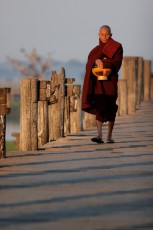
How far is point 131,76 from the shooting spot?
21906 millimetres

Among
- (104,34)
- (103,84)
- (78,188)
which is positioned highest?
(104,34)

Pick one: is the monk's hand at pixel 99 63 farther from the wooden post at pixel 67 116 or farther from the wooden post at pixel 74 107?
the wooden post at pixel 67 116

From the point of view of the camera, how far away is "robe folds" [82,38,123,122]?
38.5ft

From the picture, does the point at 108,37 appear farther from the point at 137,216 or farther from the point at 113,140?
the point at 137,216

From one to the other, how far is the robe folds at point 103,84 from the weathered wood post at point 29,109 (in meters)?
1.42

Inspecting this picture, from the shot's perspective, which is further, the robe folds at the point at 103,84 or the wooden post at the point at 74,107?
the wooden post at the point at 74,107

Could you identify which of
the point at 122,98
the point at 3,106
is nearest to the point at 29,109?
the point at 3,106

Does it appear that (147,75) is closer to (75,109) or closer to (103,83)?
(75,109)

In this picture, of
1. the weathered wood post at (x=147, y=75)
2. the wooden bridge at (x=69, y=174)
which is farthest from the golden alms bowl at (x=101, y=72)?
the weathered wood post at (x=147, y=75)

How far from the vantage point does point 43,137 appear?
12.0m

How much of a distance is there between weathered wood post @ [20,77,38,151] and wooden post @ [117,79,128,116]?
10138 mm

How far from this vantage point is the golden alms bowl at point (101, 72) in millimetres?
11672

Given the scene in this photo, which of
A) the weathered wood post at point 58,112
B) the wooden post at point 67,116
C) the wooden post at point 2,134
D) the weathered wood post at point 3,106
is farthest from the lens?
the wooden post at point 67,116

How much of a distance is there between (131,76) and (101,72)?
10214 mm
